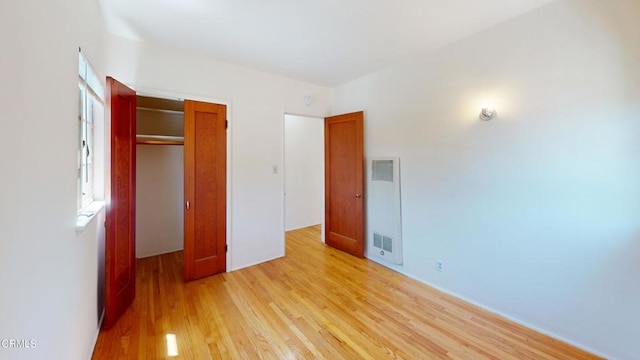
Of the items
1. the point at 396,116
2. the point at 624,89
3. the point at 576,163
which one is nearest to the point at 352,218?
the point at 396,116

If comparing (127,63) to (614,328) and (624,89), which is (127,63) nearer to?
(624,89)

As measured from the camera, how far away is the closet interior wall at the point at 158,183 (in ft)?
12.1

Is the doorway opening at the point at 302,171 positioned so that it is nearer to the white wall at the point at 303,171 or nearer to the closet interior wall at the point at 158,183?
the white wall at the point at 303,171

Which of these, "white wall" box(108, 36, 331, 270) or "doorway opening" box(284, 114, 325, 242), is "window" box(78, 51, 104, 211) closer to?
"white wall" box(108, 36, 331, 270)

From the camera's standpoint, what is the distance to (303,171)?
5.55 meters

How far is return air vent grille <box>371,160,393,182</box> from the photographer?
3.39 metres

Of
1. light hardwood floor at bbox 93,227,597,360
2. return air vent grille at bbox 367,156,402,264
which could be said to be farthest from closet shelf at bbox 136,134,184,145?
return air vent grille at bbox 367,156,402,264

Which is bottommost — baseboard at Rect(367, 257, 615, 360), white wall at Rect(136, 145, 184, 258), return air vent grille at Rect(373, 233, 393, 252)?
baseboard at Rect(367, 257, 615, 360)

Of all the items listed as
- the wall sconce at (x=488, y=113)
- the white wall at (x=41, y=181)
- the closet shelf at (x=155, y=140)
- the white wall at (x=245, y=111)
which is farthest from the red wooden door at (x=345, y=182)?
the white wall at (x=41, y=181)

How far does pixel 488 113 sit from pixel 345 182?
208 cm

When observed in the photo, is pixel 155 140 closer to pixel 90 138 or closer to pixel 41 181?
pixel 90 138

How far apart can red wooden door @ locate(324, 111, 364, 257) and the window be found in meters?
2.87

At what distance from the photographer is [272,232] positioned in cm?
370

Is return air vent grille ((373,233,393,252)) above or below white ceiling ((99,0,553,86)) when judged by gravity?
below
